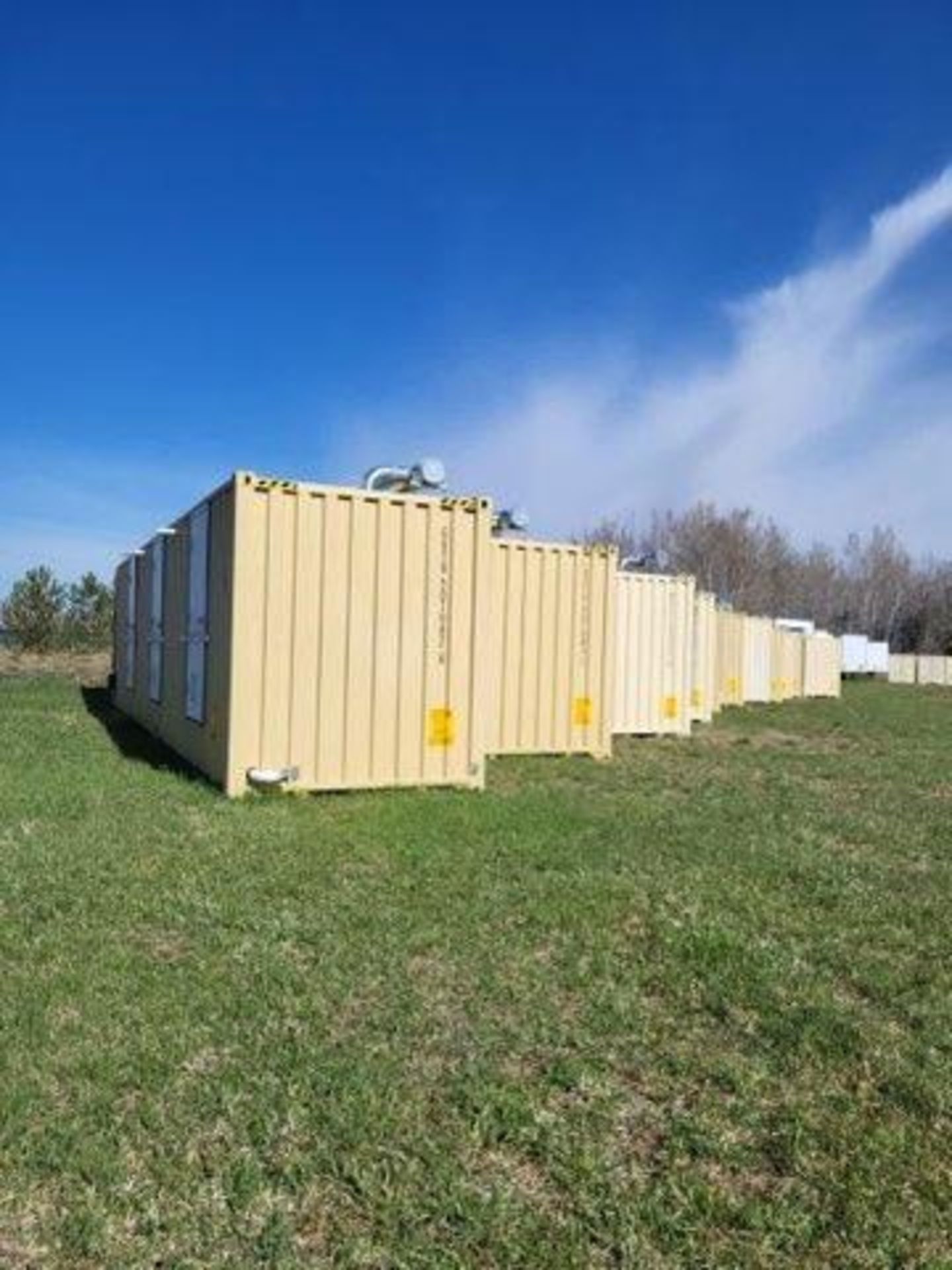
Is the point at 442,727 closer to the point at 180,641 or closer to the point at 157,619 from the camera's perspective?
the point at 180,641

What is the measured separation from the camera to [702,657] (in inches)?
713

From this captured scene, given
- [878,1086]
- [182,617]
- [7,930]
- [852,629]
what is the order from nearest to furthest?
[878,1086] → [7,930] → [182,617] → [852,629]

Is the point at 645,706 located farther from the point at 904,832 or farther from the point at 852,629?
the point at 852,629

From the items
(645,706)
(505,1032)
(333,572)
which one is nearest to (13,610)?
(645,706)

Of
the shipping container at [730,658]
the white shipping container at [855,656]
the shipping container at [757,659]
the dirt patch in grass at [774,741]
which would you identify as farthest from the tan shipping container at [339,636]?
the white shipping container at [855,656]

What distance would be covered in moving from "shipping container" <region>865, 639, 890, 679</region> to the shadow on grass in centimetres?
4470

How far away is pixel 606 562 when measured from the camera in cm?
1339

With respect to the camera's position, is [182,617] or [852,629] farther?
[852,629]

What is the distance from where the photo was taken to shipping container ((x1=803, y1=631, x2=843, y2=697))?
1313 inches

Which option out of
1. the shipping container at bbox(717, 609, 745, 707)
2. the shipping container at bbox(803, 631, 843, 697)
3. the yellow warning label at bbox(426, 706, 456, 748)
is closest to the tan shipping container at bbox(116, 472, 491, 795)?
the yellow warning label at bbox(426, 706, 456, 748)

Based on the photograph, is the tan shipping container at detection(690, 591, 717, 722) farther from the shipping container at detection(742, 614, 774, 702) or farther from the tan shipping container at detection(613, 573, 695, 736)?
the shipping container at detection(742, 614, 774, 702)

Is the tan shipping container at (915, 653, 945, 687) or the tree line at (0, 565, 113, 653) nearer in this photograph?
the tree line at (0, 565, 113, 653)

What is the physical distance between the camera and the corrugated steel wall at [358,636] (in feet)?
29.8

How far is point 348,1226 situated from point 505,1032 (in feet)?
4.37
